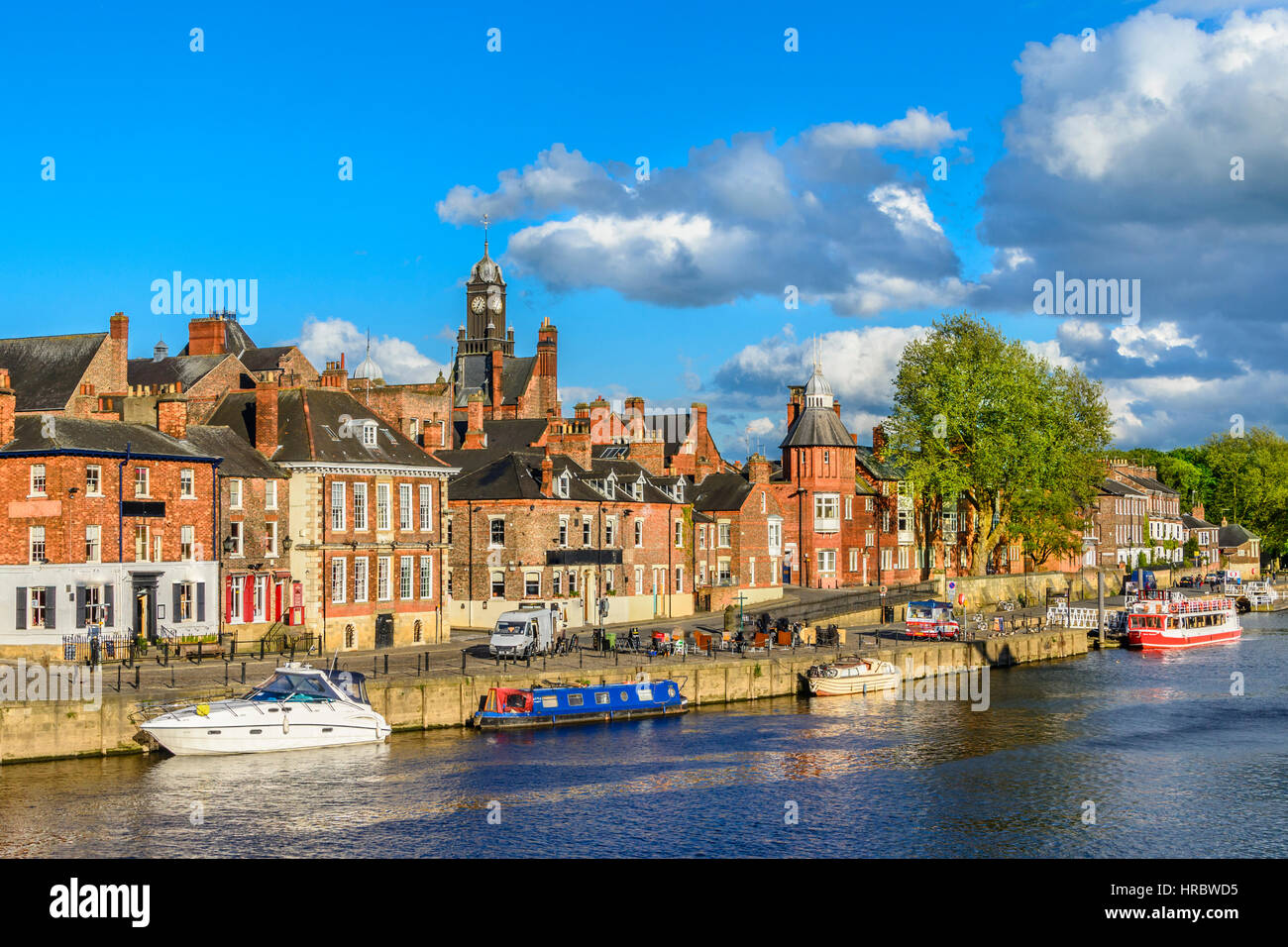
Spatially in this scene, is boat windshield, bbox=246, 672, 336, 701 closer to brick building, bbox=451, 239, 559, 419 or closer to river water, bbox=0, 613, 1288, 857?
river water, bbox=0, 613, 1288, 857

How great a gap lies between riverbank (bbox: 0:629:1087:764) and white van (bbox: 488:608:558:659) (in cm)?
146

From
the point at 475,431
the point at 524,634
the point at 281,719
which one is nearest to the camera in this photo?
the point at 281,719

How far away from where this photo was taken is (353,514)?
205 ft

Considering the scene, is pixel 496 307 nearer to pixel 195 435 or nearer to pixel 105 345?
pixel 105 345

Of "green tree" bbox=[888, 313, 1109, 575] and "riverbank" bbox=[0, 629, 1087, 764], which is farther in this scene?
"green tree" bbox=[888, 313, 1109, 575]

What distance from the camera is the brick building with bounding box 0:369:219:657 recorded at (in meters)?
51.8

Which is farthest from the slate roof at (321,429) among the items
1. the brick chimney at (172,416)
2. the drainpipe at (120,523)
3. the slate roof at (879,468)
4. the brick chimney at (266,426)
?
the slate roof at (879,468)

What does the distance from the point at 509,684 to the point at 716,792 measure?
13530 mm

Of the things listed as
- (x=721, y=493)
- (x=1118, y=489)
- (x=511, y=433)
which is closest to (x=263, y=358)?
(x=511, y=433)

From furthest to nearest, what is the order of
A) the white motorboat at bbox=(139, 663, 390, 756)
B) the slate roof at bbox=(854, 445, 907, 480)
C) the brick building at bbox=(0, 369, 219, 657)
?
the slate roof at bbox=(854, 445, 907, 480) < the brick building at bbox=(0, 369, 219, 657) < the white motorboat at bbox=(139, 663, 390, 756)

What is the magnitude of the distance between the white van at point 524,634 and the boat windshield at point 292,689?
11826 millimetres

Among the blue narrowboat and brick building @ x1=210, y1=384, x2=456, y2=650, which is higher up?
brick building @ x1=210, y1=384, x2=456, y2=650

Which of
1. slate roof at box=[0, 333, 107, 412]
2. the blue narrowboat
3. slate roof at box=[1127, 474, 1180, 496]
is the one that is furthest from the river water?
slate roof at box=[1127, 474, 1180, 496]

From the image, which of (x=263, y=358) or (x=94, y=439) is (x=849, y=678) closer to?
(x=94, y=439)
